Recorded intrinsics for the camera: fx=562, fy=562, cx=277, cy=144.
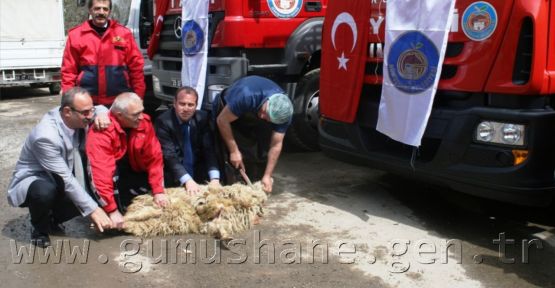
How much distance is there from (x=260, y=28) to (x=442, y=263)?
3118 mm

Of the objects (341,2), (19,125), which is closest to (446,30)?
(341,2)

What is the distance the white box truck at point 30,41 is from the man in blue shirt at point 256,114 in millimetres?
9144

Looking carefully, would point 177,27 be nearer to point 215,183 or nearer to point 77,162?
point 215,183

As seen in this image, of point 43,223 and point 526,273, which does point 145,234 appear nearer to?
point 43,223

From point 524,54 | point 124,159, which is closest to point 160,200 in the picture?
point 124,159

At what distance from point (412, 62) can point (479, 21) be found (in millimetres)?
529

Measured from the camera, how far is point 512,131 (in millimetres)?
→ 3428

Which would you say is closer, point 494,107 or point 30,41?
point 494,107

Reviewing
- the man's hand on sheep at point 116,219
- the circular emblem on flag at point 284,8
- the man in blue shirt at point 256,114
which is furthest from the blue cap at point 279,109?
the circular emblem on flag at point 284,8

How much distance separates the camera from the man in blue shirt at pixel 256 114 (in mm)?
4398

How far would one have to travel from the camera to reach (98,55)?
4.52 meters

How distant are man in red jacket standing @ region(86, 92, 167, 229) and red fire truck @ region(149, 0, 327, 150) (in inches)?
67.0

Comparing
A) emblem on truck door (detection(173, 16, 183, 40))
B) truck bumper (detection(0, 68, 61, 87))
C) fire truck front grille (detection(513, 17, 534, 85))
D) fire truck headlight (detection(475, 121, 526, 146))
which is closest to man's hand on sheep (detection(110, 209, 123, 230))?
fire truck headlight (detection(475, 121, 526, 146))

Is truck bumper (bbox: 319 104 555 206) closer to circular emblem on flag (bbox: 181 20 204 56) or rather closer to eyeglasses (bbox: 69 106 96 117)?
eyeglasses (bbox: 69 106 96 117)
